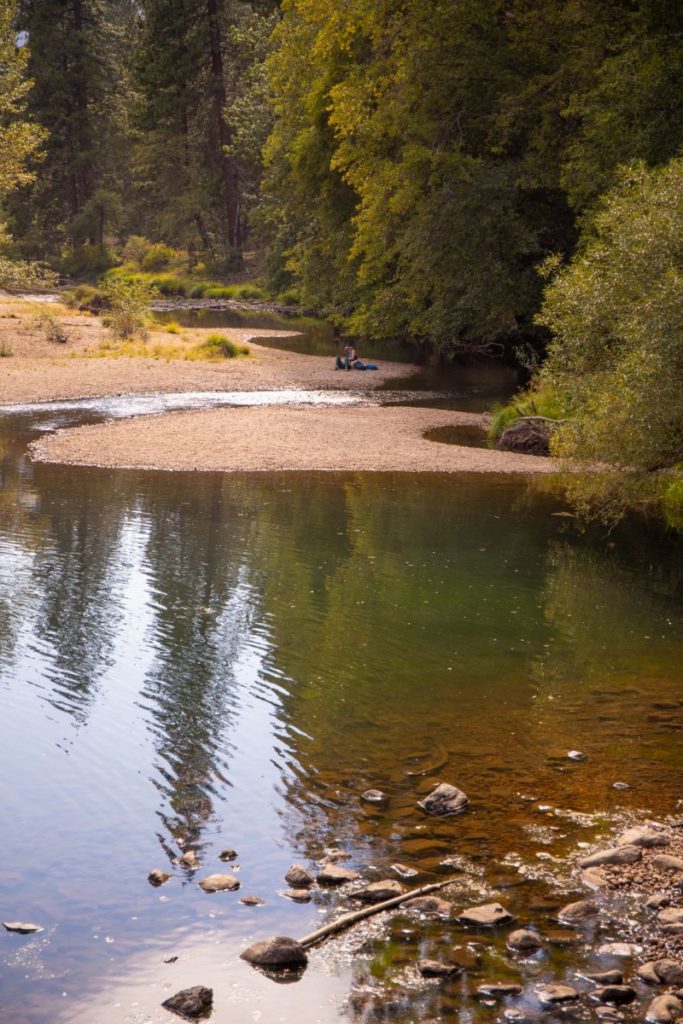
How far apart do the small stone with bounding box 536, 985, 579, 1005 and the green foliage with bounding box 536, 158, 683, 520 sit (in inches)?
366

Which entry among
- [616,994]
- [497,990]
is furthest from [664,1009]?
[497,990]

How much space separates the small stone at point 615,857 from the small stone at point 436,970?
139cm

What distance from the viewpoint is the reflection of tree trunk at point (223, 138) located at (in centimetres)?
6294

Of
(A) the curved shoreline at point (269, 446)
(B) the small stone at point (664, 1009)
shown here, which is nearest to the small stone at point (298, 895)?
(B) the small stone at point (664, 1009)

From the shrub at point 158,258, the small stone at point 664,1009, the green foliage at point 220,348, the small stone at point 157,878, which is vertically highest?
the shrub at point 158,258

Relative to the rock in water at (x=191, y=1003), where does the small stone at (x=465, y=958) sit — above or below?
above

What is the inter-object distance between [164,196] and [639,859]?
75.0 metres

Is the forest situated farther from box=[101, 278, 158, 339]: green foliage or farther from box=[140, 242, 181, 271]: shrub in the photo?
box=[140, 242, 181, 271]: shrub

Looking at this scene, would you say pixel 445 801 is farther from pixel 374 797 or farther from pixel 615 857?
pixel 615 857

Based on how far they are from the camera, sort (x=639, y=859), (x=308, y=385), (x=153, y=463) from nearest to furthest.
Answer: (x=639, y=859) → (x=153, y=463) → (x=308, y=385)

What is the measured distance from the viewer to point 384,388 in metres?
32.1

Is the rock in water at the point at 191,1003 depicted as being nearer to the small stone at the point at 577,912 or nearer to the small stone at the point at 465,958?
the small stone at the point at 465,958

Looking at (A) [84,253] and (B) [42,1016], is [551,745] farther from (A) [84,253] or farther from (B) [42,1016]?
(A) [84,253]

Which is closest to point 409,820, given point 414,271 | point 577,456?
point 577,456
